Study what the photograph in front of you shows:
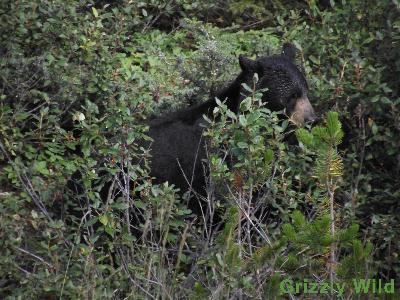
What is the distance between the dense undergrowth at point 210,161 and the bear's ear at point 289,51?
0.06 meters

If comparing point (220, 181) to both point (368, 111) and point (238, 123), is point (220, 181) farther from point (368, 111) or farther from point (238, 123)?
point (368, 111)

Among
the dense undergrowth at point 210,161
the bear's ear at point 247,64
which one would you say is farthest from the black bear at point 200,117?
the dense undergrowth at point 210,161

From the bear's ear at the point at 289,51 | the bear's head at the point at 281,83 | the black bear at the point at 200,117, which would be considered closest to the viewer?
the black bear at the point at 200,117

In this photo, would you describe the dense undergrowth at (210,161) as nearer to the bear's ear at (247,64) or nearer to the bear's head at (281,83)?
the bear's head at (281,83)

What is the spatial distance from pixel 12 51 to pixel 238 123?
9.37 ft

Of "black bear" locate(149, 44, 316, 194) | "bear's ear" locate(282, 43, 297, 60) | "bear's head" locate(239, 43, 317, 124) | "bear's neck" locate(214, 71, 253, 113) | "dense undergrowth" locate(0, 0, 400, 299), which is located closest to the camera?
"dense undergrowth" locate(0, 0, 400, 299)

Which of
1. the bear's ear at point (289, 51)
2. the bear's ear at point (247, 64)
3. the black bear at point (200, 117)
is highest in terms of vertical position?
the bear's ear at point (247, 64)

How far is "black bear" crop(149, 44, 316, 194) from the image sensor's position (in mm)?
7828

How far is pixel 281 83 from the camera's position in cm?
816

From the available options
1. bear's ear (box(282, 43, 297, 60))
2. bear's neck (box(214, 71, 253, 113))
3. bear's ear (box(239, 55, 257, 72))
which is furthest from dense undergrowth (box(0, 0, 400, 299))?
bear's ear (box(239, 55, 257, 72))

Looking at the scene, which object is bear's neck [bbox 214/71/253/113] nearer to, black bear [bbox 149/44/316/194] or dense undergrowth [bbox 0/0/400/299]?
black bear [bbox 149/44/316/194]

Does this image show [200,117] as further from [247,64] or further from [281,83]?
[281,83]

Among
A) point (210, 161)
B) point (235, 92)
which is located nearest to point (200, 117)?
point (235, 92)

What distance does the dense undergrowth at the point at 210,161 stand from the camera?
5492 mm
